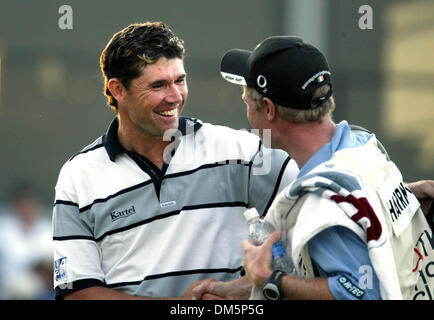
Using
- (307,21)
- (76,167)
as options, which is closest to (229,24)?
(307,21)

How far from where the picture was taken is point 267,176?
305 centimetres

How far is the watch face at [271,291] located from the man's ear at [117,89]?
1.13 m

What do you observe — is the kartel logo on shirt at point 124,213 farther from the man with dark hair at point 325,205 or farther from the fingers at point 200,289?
the man with dark hair at point 325,205

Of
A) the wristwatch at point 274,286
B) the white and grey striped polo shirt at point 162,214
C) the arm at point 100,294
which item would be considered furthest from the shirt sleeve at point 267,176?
the wristwatch at point 274,286

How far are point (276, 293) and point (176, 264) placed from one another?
24.6 inches

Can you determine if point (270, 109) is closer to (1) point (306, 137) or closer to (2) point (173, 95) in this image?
(1) point (306, 137)

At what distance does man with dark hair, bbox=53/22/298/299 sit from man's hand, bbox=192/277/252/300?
0.17ft

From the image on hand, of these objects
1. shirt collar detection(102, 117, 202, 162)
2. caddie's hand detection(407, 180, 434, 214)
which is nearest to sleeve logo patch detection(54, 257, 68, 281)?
shirt collar detection(102, 117, 202, 162)

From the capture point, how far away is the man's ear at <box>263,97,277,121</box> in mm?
2703

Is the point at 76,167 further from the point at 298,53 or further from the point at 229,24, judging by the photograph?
the point at 229,24

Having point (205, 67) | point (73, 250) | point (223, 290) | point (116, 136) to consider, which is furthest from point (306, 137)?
point (205, 67)

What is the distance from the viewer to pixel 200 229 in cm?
302

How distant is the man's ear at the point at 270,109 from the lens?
2.70 metres

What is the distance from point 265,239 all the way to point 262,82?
0.50m
